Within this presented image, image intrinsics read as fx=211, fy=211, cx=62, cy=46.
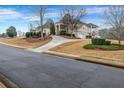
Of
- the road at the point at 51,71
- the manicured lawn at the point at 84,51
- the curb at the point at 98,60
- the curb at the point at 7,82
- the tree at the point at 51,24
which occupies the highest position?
the tree at the point at 51,24

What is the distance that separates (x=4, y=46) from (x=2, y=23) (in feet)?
1.70

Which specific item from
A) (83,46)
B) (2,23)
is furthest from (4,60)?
(83,46)

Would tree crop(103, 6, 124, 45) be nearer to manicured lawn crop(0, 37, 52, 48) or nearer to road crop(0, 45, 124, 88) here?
road crop(0, 45, 124, 88)

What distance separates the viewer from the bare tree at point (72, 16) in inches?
172

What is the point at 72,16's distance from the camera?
14.6 ft

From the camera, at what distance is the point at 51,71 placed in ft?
14.0

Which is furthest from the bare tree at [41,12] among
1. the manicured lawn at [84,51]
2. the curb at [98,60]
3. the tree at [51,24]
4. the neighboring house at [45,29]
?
the curb at [98,60]

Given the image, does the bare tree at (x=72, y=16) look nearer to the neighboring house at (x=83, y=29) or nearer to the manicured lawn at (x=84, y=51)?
the neighboring house at (x=83, y=29)

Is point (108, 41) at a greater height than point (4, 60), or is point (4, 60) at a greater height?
point (108, 41)

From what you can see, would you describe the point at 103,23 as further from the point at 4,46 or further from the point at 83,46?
the point at 4,46

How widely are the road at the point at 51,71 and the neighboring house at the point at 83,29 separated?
1.98 ft

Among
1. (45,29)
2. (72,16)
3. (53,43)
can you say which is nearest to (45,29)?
(45,29)

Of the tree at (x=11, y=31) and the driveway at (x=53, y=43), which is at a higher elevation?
Answer: the tree at (x=11, y=31)
